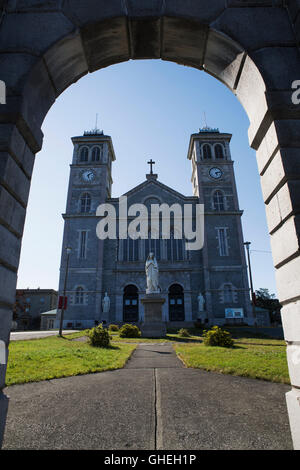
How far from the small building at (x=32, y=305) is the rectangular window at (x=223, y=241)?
35.6 m

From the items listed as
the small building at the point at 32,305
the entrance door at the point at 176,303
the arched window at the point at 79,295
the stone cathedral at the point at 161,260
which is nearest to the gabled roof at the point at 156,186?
the stone cathedral at the point at 161,260

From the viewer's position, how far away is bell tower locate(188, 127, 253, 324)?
2981 cm

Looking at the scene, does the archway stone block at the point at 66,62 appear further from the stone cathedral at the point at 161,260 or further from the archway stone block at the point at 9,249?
the stone cathedral at the point at 161,260

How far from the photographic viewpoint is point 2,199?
8.70 ft

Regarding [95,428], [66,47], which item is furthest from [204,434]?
[66,47]

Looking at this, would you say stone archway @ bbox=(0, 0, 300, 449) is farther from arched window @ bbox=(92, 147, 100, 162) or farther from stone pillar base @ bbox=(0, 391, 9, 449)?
arched window @ bbox=(92, 147, 100, 162)

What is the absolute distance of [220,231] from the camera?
107ft

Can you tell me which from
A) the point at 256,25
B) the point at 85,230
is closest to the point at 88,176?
the point at 85,230

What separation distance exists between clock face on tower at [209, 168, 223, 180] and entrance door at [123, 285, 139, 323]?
1764 cm

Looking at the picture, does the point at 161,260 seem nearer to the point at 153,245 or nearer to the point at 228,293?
the point at 153,245

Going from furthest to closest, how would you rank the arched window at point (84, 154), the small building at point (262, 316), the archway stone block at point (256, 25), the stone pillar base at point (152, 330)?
the arched window at point (84, 154), the small building at point (262, 316), the stone pillar base at point (152, 330), the archway stone block at point (256, 25)

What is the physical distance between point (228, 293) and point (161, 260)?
27.1 ft

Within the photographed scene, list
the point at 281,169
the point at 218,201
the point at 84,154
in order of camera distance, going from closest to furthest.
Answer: the point at 281,169
the point at 218,201
the point at 84,154

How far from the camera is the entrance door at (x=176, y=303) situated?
30.0 meters
